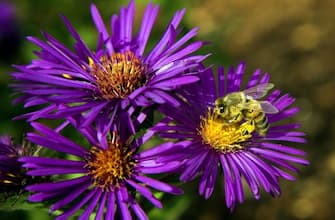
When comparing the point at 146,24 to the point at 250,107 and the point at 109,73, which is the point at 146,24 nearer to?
the point at 109,73

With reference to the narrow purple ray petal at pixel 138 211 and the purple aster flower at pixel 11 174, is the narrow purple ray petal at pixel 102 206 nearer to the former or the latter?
the narrow purple ray petal at pixel 138 211

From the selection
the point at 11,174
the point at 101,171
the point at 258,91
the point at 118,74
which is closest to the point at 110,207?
the point at 101,171

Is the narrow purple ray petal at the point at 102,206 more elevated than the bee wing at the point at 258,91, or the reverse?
the bee wing at the point at 258,91

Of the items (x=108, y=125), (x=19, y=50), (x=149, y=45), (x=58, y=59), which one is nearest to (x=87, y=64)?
(x=58, y=59)

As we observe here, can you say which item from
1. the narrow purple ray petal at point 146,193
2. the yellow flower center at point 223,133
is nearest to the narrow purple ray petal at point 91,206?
the narrow purple ray petal at point 146,193

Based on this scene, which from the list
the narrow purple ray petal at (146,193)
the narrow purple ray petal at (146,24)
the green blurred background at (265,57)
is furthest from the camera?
the green blurred background at (265,57)

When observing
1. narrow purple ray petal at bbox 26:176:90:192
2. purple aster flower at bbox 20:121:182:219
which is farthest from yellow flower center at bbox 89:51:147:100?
narrow purple ray petal at bbox 26:176:90:192
